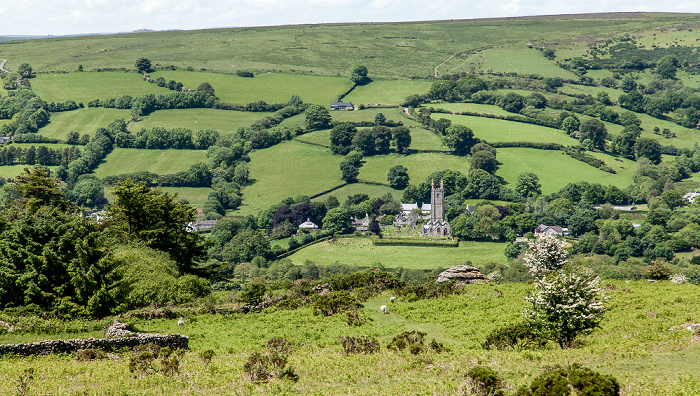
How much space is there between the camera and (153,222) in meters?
61.4

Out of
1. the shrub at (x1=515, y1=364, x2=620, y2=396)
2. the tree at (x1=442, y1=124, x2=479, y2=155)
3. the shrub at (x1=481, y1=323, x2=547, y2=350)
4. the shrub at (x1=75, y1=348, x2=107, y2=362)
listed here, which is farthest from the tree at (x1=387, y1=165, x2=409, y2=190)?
the shrub at (x1=515, y1=364, x2=620, y2=396)

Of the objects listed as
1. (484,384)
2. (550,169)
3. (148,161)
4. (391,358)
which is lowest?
(550,169)

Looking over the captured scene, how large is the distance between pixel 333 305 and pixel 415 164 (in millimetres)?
138782

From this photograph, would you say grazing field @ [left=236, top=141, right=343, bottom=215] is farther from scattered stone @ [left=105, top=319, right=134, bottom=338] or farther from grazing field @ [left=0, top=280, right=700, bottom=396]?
scattered stone @ [left=105, top=319, right=134, bottom=338]

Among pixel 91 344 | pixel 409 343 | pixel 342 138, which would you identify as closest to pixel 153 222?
pixel 91 344

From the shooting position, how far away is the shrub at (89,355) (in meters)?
30.0

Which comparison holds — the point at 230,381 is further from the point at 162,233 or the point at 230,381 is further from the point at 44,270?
the point at 162,233

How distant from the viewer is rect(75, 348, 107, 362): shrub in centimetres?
3002

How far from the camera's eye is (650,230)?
135m

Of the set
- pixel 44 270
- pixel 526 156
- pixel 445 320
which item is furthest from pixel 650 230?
pixel 44 270

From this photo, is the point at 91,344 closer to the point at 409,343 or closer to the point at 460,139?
the point at 409,343

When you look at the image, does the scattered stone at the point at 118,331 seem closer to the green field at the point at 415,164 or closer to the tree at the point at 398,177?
the tree at the point at 398,177

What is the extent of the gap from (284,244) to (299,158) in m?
49.7

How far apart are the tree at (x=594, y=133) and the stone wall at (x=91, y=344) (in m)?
182
